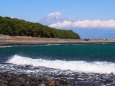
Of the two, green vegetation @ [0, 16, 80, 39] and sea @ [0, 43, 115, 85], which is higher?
green vegetation @ [0, 16, 80, 39]

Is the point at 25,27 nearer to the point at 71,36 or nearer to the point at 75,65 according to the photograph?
the point at 71,36

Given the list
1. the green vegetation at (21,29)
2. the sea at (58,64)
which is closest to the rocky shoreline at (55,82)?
the sea at (58,64)

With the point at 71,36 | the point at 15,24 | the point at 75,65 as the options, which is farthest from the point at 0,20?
the point at 75,65

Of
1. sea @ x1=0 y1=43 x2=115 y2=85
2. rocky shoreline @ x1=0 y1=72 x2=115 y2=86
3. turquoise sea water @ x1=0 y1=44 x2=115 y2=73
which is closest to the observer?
rocky shoreline @ x1=0 y1=72 x2=115 y2=86

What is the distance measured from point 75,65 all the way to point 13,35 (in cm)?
11235

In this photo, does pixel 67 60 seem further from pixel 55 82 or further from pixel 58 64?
pixel 55 82

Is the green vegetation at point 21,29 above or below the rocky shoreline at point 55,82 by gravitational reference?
above

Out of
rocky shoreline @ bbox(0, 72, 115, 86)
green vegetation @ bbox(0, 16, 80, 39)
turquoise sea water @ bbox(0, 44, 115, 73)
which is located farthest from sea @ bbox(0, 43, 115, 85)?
green vegetation @ bbox(0, 16, 80, 39)

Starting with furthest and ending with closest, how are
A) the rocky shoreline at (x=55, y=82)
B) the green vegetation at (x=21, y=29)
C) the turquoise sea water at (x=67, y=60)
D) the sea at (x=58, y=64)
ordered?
1. the green vegetation at (x=21, y=29)
2. the turquoise sea water at (x=67, y=60)
3. the sea at (x=58, y=64)
4. the rocky shoreline at (x=55, y=82)

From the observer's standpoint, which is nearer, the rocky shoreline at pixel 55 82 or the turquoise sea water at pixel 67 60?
the rocky shoreline at pixel 55 82

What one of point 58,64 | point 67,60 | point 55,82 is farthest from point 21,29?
point 55,82

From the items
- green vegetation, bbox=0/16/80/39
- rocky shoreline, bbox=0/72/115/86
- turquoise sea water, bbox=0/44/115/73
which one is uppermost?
green vegetation, bbox=0/16/80/39

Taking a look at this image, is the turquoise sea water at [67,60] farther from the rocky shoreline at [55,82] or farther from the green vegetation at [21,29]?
the green vegetation at [21,29]

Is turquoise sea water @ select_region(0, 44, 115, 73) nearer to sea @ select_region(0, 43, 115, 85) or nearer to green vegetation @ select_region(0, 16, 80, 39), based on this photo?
sea @ select_region(0, 43, 115, 85)
